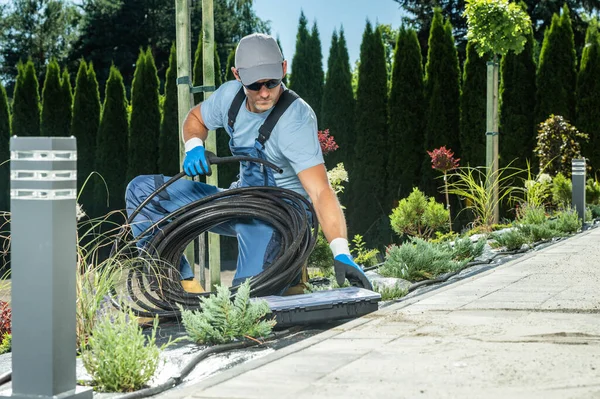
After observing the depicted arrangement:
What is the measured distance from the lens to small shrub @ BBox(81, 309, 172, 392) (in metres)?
3.17

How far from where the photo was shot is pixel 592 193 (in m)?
12.8

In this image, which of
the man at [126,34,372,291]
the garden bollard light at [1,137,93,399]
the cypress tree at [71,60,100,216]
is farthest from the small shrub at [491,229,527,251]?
the cypress tree at [71,60,100,216]

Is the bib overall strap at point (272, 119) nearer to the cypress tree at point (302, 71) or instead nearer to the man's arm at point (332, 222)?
the man's arm at point (332, 222)

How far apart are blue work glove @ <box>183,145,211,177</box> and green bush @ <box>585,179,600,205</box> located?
351 inches

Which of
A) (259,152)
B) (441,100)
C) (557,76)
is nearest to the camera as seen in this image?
(259,152)

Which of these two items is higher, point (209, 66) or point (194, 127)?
point (209, 66)

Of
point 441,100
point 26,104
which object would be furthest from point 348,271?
point 26,104

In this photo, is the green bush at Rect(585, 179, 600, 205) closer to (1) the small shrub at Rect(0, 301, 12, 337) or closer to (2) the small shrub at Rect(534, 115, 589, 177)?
(2) the small shrub at Rect(534, 115, 589, 177)

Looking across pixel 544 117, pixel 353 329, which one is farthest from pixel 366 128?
pixel 353 329

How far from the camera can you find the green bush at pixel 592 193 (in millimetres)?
12750

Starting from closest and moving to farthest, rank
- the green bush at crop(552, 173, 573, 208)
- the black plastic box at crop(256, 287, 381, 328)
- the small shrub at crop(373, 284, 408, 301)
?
the black plastic box at crop(256, 287, 381, 328) → the small shrub at crop(373, 284, 408, 301) → the green bush at crop(552, 173, 573, 208)

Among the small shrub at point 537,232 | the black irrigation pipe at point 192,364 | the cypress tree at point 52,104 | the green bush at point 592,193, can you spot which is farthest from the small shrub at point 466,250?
the cypress tree at point 52,104

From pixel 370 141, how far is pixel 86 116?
593cm

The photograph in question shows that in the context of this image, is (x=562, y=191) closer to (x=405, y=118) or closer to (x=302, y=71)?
(x=405, y=118)
